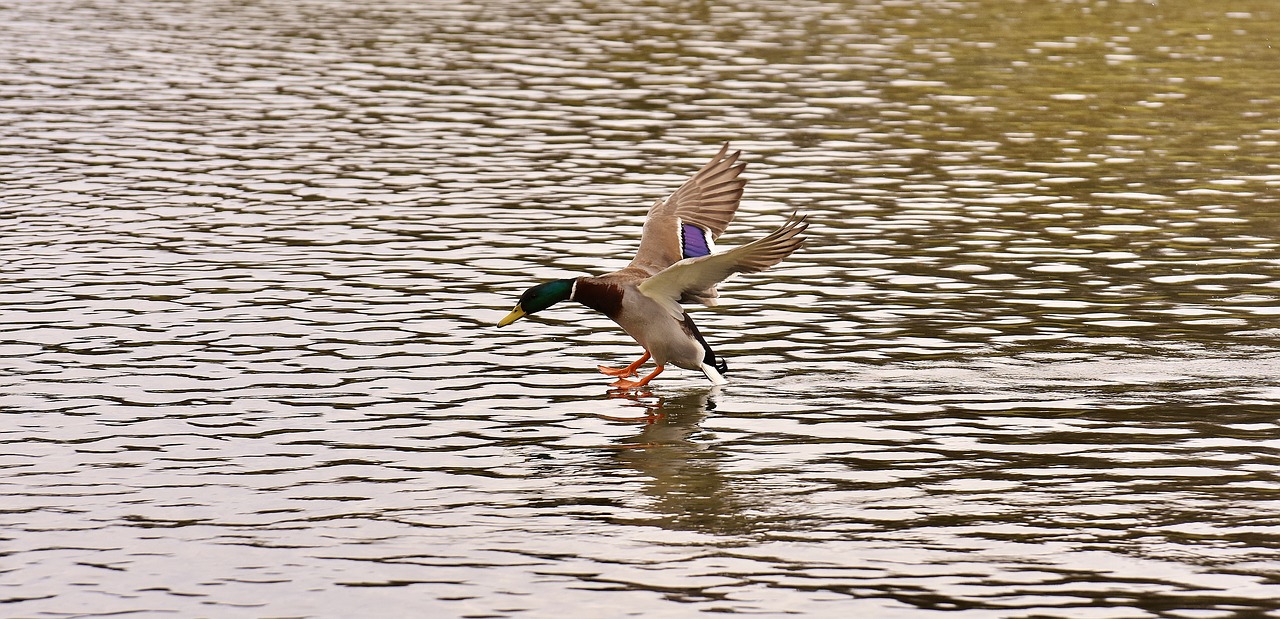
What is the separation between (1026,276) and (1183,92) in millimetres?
12149

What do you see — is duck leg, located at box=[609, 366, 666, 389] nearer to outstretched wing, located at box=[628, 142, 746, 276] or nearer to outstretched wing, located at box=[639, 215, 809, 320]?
outstretched wing, located at box=[639, 215, 809, 320]

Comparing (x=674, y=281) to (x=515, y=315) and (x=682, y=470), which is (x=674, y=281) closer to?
(x=515, y=315)

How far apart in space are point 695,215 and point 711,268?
1.68 meters

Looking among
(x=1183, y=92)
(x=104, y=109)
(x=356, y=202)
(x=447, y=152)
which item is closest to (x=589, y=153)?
(x=447, y=152)

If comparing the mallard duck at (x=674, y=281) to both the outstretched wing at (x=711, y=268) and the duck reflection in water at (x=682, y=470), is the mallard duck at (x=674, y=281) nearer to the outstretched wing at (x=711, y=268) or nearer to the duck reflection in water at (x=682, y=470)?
the outstretched wing at (x=711, y=268)

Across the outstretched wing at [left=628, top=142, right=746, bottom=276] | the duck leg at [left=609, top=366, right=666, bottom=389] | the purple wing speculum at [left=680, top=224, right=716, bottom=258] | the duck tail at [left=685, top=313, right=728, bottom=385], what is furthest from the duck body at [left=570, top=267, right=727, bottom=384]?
the purple wing speculum at [left=680, top=224, right=716, bottom=258]

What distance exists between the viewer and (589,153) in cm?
2195

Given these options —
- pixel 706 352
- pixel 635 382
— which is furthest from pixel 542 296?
pixel 706 352

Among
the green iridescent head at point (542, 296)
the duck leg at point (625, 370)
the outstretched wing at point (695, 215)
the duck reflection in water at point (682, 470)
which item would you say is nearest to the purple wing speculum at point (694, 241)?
the outstretched wing at point (695, 215)

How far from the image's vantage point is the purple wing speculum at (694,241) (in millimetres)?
12305

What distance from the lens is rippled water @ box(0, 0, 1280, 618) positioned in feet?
27.3

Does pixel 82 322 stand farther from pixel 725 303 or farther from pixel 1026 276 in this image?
pixel 1026 276

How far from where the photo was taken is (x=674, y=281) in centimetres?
1119

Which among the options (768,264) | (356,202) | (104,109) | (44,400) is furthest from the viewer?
(104,109)
